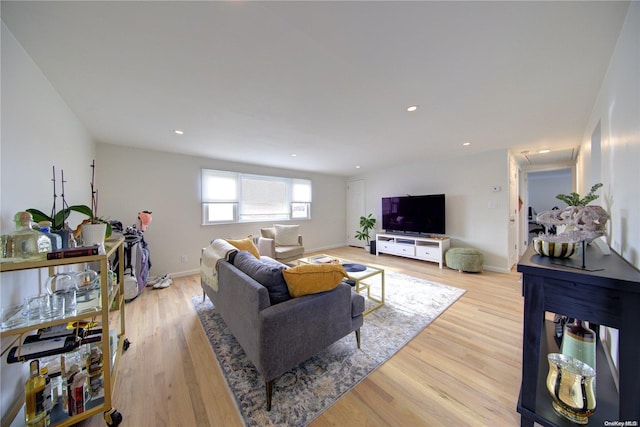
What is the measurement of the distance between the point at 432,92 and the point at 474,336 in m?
2.30

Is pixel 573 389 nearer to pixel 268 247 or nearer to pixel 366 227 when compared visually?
pixel 268 247

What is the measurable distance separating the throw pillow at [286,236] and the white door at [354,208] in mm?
2527

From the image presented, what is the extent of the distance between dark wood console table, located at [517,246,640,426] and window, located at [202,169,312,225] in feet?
14.7

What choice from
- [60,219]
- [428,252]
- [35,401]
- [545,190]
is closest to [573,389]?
[35,401]

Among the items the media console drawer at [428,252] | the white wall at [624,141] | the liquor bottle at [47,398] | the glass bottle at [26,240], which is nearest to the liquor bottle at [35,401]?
the liquor bottle at [47,398]

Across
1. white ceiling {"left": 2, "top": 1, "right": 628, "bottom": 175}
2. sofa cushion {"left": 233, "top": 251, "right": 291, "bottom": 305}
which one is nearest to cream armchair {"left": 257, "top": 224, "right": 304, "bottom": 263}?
white ceiling {"left": 2, "top": 1, "right": 628, "bottom": 175}

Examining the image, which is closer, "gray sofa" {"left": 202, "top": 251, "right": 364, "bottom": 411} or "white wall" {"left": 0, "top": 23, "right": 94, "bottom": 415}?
Answer: "white wall" {"left": 0, "top": 23, "right": 94, "bottom": 415}

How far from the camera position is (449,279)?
3619 mm

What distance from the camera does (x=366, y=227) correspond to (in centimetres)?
586

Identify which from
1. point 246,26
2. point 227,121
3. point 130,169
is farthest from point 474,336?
point 130,169

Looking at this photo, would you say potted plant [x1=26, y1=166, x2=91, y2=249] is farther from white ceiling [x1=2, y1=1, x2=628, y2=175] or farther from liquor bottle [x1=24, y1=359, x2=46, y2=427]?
white ceiling [x1=2, y1=1, x2=628, y2=175]

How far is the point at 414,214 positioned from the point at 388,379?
391 cm

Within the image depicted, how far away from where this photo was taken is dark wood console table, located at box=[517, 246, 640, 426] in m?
0.87

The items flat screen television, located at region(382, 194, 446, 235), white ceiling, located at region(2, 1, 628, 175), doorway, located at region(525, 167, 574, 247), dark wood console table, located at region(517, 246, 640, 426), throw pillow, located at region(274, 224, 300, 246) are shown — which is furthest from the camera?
doorway, located at region(525, 167, 574, 247)
